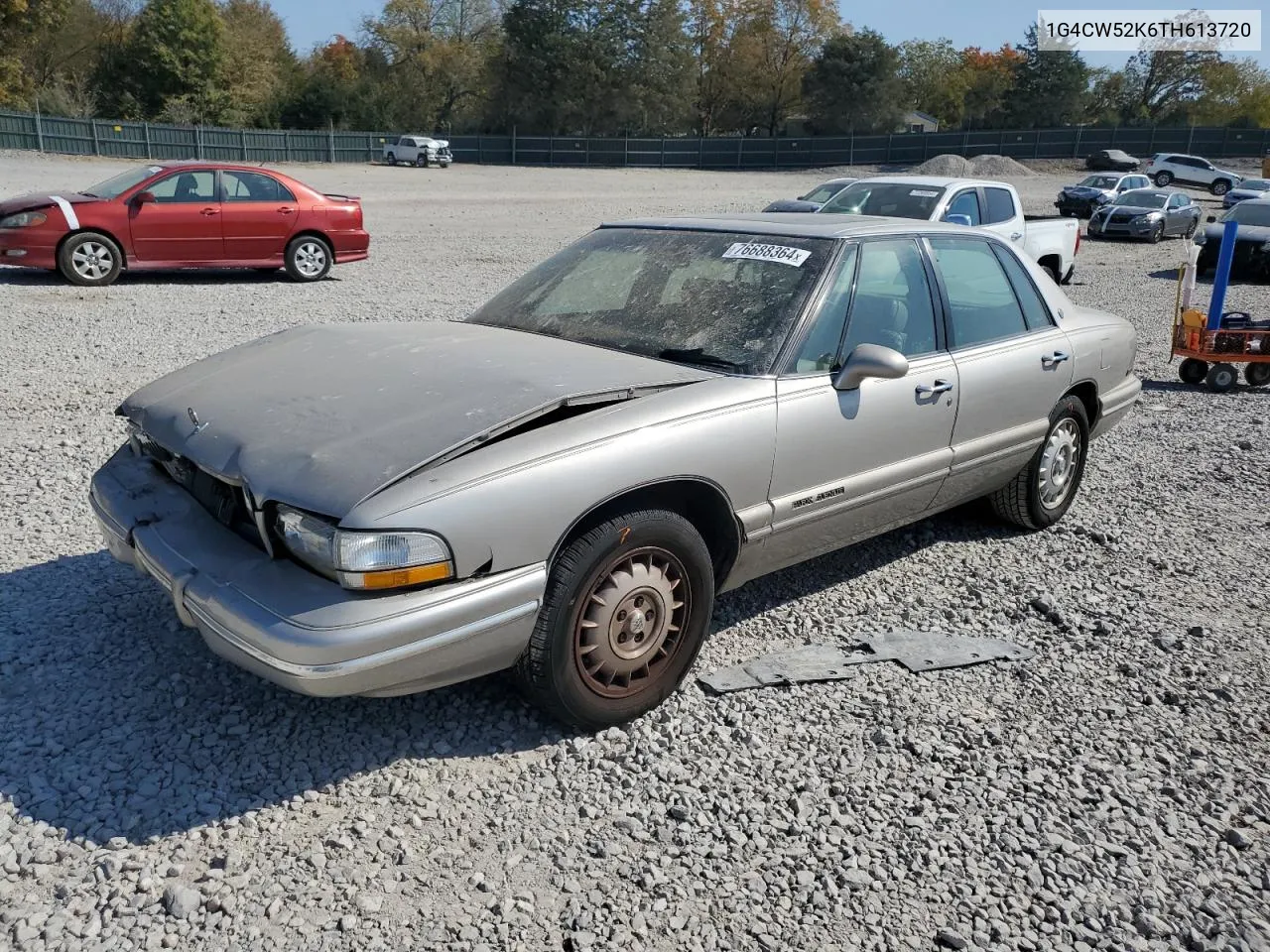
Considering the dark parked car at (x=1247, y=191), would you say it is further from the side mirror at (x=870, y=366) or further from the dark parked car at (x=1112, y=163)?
the side mirror at (x=870, y=366)

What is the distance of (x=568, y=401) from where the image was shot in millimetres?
3240

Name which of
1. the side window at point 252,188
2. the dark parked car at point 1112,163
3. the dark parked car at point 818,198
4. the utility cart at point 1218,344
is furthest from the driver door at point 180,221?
the dark parked car at point 1112,163

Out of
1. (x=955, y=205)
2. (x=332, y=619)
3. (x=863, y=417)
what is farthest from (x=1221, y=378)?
(x=332, y=619)

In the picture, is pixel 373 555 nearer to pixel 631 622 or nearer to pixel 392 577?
pixel 392 577

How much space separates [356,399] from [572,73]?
66.1 m

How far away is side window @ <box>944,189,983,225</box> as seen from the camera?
12.0 m

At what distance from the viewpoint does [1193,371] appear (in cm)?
934

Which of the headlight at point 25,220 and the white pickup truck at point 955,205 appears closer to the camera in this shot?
the headlight at point 25,220

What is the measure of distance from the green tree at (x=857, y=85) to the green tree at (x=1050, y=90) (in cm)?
839

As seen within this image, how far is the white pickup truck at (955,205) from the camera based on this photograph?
12.0 metres

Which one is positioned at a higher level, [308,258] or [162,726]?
[308,258]

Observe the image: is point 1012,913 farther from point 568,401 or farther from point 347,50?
point 347,50

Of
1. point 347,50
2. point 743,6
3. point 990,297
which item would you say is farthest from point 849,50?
point 990,297

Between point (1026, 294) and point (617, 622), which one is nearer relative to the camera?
point (617, 622)
